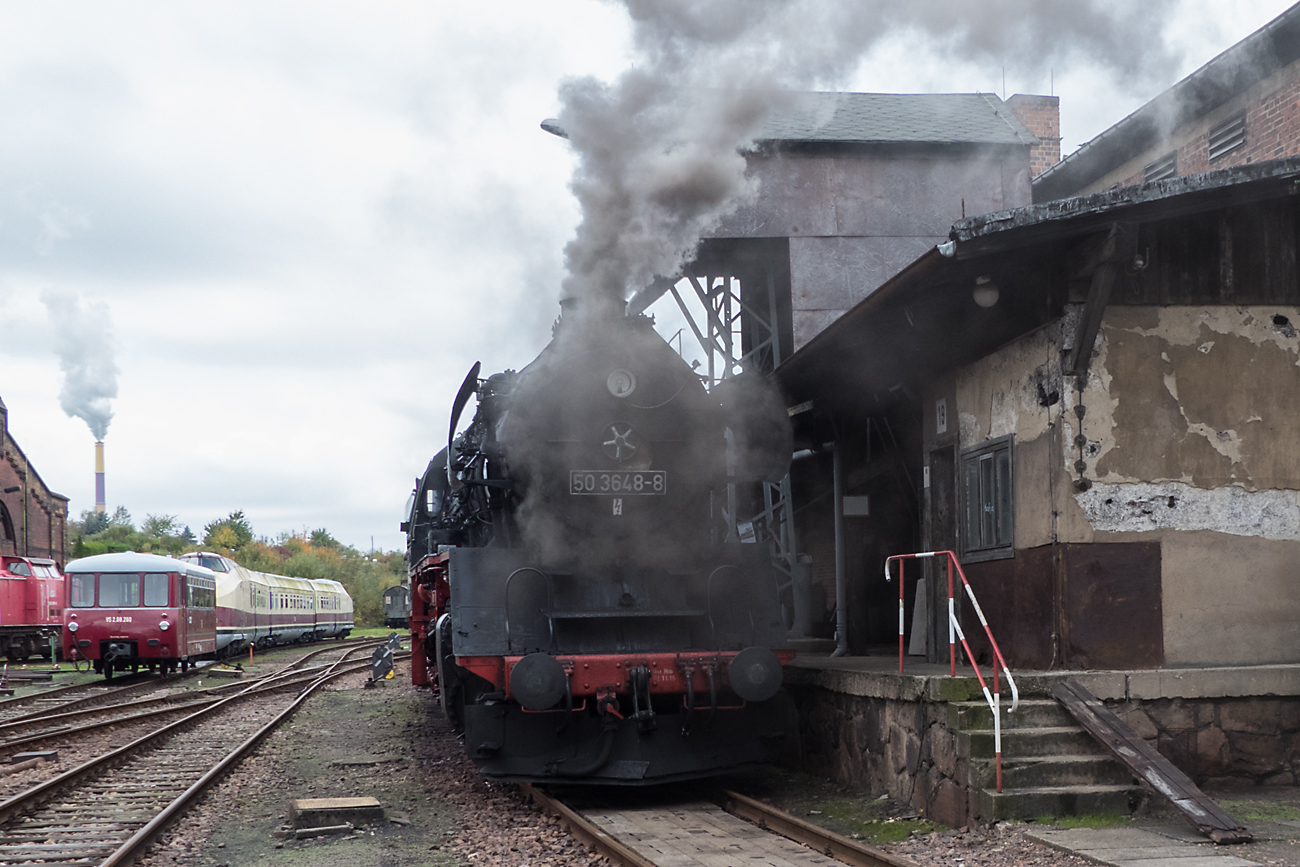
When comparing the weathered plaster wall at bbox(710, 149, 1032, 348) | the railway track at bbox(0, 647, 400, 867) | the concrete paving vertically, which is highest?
the weathered plaster wall at bbox(710, 149, 1032, 348)

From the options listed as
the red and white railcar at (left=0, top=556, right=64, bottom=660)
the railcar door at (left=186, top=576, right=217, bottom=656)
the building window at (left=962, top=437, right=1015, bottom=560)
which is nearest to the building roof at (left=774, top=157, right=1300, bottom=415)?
the building window at (left=962, top=437, right=1015, bottom=560)

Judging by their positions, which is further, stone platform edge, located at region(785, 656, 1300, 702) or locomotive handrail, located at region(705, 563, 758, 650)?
locomotive handrail, located at region(705, 563, 758, 650)

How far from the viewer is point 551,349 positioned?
28.6 feet

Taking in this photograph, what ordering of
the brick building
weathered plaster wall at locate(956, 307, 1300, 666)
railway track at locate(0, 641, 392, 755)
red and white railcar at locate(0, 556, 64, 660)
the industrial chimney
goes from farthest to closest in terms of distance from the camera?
the industrial chimney < the brick building < red and white railcar at locate(0, 556, 64, 660) < railway track at locate(0, 641, 392, 755) < weathered plaster wall at locate(956, 307, 1300, 666)

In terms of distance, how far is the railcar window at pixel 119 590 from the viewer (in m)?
21.5

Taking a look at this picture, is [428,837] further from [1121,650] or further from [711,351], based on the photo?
[711,351]

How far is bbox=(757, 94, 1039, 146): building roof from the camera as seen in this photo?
15.6 meters

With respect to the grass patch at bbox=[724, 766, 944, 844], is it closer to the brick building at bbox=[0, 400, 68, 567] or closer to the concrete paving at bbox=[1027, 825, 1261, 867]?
the concrete paving at bbox=[1027, 825, 1261, 867]

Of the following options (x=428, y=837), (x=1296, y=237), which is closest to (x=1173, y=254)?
(x=1296, y=237)

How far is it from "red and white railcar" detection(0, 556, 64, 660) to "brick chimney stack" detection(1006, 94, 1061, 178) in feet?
74.7

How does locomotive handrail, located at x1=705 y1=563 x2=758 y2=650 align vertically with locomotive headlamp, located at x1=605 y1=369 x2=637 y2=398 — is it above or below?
below

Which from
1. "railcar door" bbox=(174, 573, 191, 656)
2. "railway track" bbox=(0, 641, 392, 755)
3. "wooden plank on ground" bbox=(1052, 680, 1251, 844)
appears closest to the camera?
"wooden plank on ground" bbox=(1052, 680, 1251, 844)

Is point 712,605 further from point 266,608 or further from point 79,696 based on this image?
point 266,608

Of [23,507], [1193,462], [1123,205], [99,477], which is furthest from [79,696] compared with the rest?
[99,477]
